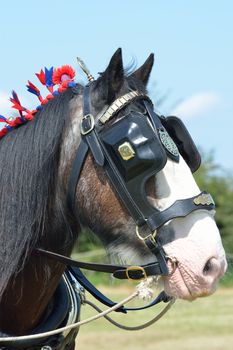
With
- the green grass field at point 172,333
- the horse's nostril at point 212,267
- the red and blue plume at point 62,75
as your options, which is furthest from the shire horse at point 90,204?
the green grass field at point 172,333

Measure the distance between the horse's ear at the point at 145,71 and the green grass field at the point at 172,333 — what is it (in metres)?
6.20

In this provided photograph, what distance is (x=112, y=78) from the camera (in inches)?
137

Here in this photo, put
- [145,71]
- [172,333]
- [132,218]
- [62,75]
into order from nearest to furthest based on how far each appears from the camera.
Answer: [132,218]
[145,71]
[62,75]
[172,333]

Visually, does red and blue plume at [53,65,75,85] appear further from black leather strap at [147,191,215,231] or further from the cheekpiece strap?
black leather strap at [147,191,215,231]

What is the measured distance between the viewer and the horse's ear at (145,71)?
3.71 m

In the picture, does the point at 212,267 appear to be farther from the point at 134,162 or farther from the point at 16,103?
the point at 16,103

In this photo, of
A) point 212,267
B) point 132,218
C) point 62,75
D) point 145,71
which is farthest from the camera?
point 62,75

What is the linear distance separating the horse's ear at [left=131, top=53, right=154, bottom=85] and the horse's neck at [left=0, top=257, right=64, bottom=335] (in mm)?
975

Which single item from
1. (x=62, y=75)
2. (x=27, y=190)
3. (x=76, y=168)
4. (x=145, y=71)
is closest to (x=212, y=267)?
(x=76, y=168)

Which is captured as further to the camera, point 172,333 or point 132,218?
point 172,333

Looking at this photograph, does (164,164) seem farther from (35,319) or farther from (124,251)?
(35,319)

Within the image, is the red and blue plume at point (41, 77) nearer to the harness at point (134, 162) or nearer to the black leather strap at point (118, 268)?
the harness at point (134, 162)

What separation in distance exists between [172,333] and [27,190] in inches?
375

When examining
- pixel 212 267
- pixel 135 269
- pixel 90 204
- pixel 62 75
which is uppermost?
pixel 62 75
